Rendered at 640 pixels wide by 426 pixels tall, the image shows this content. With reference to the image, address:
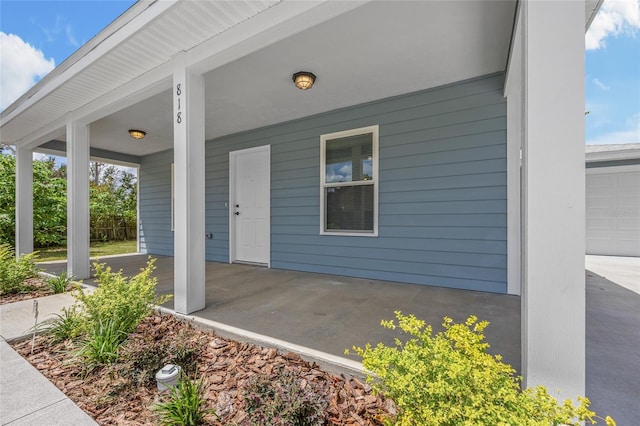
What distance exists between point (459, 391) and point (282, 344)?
1.25 meters

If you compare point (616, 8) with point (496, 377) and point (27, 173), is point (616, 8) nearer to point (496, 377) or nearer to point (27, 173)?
point (496, 377)

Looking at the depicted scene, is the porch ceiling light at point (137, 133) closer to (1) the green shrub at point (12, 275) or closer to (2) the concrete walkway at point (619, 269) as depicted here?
(1) the green shrub at point (12, 275)

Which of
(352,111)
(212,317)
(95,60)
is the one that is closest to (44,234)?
(95,60)

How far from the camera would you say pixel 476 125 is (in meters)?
3.25

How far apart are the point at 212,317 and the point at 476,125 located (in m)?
3.50

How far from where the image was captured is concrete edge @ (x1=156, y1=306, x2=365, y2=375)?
1672 mm

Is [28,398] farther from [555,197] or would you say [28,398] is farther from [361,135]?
[361,135]

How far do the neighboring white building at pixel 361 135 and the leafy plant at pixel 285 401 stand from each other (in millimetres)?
986

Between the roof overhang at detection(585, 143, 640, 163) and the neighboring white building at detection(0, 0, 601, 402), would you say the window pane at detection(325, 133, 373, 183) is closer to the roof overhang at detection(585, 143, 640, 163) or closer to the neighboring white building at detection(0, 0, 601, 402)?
the neighboring white building at detection(0, 0, 601, 402)

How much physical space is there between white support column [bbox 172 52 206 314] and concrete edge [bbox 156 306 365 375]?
0.83 ft

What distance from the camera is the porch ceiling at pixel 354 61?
2.26 m

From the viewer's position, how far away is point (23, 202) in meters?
5.45

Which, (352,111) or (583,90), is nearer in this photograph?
(583,90)

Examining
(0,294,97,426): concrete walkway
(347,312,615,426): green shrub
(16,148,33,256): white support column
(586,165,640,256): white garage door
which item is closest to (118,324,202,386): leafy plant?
(0,294,97,426): concrete walkway
